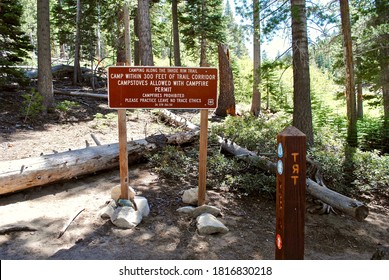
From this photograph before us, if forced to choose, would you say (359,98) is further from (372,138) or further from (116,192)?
(116,192)

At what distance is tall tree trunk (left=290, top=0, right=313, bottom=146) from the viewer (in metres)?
7.86

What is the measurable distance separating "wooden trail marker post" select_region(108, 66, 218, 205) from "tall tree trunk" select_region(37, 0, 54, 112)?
745 cm

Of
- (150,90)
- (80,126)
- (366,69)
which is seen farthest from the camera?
(366,69)

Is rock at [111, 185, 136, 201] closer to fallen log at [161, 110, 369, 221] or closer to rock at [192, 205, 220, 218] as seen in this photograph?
rock at [192, 205, 220, 218]

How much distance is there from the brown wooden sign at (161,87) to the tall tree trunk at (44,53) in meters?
7.45

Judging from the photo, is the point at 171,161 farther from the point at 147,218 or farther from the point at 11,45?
the point at 11,45

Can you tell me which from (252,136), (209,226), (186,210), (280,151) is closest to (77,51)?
(252,136)

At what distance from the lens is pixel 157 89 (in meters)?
5.05

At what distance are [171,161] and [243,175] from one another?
175cm

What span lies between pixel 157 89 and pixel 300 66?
4675mm

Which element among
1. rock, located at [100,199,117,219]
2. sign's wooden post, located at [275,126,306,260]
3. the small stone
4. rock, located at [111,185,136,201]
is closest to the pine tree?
rock, located at [111,185,136,201]

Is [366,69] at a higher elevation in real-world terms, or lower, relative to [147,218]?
higher

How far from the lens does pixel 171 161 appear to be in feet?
25.2
